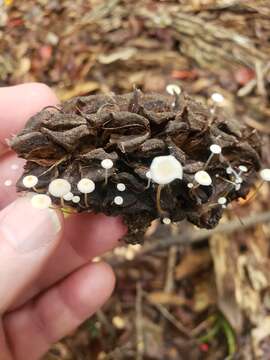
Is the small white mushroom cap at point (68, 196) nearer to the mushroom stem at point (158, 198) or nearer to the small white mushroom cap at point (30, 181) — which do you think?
the small white mushroom cap at point (30, 181)

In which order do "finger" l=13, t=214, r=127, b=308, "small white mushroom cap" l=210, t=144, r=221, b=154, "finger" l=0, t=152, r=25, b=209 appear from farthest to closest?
1. "finger" l=0, t=152, r=25, b=209
2. "finger" l=13, t=214, r=127, b=308
3. "small white mushroom cap" l=210, t=144, r=221, b=154

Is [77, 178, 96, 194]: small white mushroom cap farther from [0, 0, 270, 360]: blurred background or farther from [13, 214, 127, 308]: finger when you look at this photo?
[0, 0, 270, 360]: blurred background

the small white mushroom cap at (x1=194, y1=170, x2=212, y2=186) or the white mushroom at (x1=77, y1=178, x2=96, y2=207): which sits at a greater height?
the white mushroom at (x1=77, y1=178, x2=96, y2=207)

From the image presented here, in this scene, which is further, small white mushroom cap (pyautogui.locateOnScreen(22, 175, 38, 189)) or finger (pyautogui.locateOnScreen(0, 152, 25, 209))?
finger (pyautogui.locateOnScreen(0, 152, 25, 209))

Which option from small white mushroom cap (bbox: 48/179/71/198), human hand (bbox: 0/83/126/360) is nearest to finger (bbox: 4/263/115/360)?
human hand (bbox: 0/83/126/360)

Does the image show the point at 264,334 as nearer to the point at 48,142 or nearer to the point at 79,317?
the point at 79,317

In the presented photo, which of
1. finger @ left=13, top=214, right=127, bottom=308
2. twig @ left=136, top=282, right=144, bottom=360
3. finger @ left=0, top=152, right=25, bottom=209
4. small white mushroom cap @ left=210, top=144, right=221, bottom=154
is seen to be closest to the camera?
small white mushroom cap @ left=210, top=144, right=221, bottom=154

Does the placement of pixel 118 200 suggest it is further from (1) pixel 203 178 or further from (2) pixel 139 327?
(2) pixel 139 327
